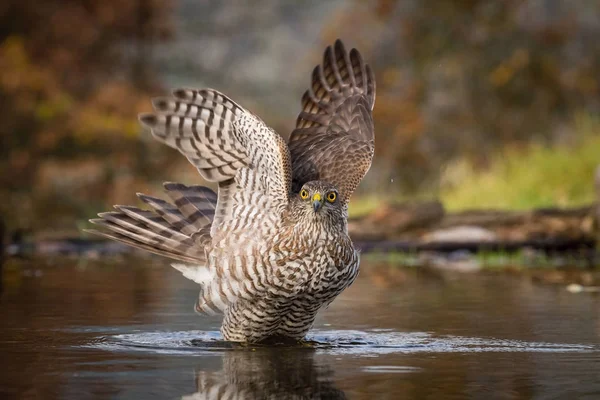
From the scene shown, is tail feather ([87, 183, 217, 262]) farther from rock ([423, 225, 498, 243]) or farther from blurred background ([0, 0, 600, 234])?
blurred background ([0, 0, 600, 234])

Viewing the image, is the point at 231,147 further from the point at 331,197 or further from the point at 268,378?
the point at 268,378

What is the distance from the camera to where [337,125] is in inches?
351

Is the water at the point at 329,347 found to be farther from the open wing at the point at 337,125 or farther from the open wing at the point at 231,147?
the open wing at the point at 337,125

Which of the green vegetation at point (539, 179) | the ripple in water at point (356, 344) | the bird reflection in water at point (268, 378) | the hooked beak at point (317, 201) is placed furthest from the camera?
the green vegetation at point (539, 179)

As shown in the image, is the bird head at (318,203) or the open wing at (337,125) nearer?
the bird head at (318,203)

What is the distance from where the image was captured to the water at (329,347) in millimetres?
5551

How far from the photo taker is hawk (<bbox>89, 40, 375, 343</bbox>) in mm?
7211

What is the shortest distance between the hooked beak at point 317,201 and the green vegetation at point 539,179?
11213mm

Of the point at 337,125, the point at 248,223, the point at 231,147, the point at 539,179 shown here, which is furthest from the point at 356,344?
the point at 539,179

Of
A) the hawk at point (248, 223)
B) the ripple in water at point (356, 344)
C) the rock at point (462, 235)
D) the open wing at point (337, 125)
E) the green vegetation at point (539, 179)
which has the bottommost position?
the ripple in water at point (356, 344)

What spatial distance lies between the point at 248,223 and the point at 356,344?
1.07m

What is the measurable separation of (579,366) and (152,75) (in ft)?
77.1

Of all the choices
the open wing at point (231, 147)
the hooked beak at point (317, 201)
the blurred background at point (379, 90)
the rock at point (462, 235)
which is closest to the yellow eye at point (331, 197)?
the hooked beak at point (317, 201)

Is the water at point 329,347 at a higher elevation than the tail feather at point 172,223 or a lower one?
lower
